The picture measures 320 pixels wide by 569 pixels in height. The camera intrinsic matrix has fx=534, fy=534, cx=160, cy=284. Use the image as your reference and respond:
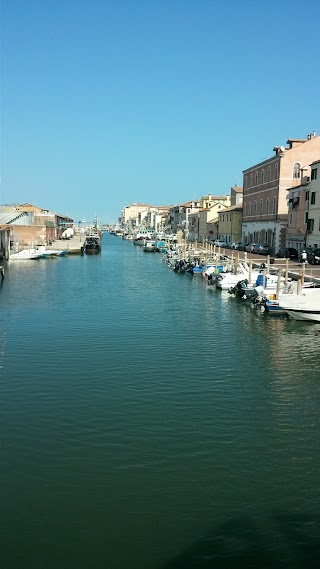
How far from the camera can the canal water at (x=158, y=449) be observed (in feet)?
26.7

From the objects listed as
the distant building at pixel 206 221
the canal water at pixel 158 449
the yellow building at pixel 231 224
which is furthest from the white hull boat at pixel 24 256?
the canal water at pixel 158 449

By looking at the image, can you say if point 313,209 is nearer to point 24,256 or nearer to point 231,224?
point 231,224

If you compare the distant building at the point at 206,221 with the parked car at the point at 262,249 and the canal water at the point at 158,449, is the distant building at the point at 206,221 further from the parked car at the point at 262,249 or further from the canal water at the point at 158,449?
the canal water at the point at 158,449

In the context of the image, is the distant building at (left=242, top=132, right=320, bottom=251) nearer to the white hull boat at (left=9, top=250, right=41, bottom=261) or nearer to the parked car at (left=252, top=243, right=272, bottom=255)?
the parked car at (left=252, top=243, right=272, bottom=255)

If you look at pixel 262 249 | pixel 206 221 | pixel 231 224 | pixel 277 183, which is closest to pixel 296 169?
pixel 277 183

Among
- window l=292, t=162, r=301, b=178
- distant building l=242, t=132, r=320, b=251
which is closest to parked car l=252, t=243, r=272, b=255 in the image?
distant building l=242, t=132, r=320, b=251

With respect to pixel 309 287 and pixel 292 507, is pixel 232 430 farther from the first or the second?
pixel 309 287

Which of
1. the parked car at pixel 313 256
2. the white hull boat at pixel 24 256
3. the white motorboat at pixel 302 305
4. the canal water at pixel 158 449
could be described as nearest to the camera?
the canal water at pixel 158 449

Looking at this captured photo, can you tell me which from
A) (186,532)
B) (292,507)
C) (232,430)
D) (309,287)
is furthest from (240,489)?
(309,287)

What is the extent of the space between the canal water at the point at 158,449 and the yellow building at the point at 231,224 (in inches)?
2155

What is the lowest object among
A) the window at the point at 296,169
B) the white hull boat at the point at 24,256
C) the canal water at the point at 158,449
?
the canal water at the point at 158,449

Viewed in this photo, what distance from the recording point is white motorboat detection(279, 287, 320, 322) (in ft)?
81.8

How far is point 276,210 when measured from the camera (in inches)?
2255

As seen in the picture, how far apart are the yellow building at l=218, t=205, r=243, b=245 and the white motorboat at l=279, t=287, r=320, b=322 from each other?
49938mm
